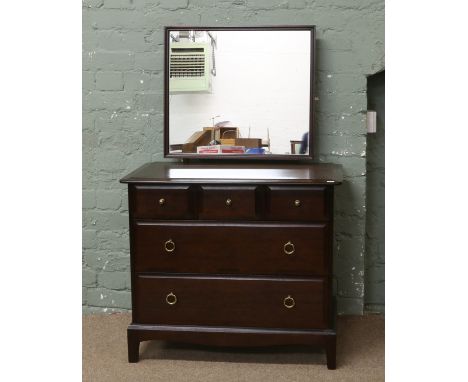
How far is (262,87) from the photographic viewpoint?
3383mm

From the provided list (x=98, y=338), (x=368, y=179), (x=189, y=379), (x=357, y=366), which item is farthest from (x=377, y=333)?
(x=98, y=338)

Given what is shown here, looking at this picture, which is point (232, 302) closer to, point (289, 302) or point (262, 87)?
point (289, 302)

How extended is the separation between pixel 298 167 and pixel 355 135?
0.41 meters

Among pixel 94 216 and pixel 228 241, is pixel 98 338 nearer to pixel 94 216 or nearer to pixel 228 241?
pixel 94 216

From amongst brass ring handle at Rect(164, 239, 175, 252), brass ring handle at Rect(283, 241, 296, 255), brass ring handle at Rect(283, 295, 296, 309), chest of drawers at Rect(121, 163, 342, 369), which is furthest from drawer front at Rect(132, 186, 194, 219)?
brass ring handle at Rect(283, 295, 296, 309)

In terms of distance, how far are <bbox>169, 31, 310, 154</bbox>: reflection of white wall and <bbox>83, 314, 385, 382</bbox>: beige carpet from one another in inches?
40.4

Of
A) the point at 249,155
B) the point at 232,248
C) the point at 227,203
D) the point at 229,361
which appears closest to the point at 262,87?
the point at 249,155

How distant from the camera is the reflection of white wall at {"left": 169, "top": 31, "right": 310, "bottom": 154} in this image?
3355 millimetres

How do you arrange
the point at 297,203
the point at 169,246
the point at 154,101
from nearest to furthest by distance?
the point at 297,203 < the point at 169,246 < the point at 154,101

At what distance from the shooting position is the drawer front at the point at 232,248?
295 cm

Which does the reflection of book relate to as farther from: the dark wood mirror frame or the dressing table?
the dressing table

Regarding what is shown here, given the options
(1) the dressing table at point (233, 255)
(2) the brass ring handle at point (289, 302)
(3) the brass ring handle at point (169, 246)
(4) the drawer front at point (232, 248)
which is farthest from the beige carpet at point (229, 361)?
(3) the brass ring handle at point (169, 246)

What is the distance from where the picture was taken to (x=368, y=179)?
3635mm

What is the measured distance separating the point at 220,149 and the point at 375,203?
36.5 inches
